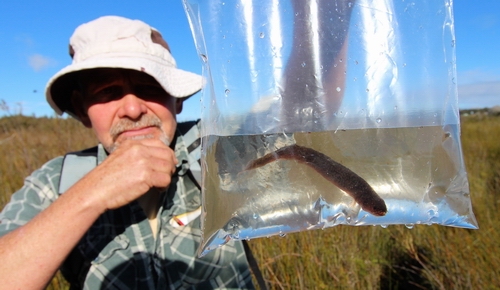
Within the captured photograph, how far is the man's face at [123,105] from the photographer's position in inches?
67.4

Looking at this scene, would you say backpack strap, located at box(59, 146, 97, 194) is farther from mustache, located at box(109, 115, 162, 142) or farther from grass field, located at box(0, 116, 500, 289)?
grass field, located at box(0, 116, 500, 289)

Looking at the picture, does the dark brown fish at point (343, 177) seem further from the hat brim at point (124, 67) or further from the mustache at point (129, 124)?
the mustache at point (129, 124)

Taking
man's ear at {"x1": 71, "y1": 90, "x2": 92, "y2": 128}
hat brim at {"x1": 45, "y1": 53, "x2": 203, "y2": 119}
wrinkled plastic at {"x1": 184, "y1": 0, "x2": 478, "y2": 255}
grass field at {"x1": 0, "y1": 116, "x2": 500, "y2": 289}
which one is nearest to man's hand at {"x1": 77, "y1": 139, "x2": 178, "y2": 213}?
hat brim at {"x1": 45, "y1": 53, "x2": 203, "y2": 119}

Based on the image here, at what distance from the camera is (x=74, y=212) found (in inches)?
51.6

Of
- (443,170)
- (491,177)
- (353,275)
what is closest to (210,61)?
(443,170)

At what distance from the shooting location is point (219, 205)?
0.80m

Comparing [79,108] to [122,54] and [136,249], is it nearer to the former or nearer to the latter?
[122,54]

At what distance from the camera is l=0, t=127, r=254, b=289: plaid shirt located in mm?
1596

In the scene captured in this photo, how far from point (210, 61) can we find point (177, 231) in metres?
1.17

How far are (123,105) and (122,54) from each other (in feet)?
0.88

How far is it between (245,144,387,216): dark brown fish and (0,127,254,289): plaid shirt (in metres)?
1.11

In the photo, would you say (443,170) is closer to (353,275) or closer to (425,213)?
(425,213)

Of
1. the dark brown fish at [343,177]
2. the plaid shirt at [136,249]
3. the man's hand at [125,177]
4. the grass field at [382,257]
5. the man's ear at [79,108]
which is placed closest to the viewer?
the dark brown fish at [343,177]

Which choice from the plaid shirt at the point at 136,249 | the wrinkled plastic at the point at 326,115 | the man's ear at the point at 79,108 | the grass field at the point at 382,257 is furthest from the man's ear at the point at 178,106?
the grass field at the point at 382,257
